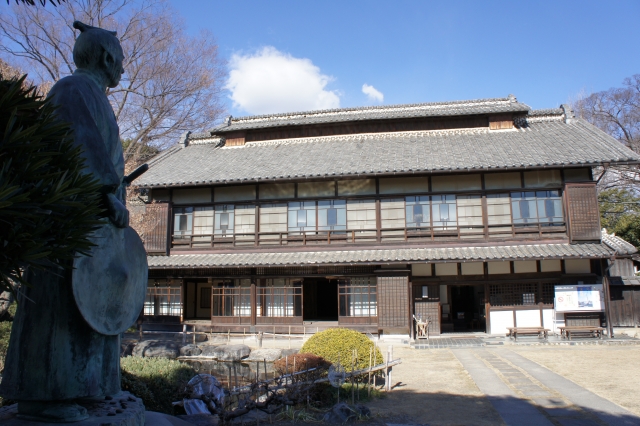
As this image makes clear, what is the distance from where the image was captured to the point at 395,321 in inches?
717

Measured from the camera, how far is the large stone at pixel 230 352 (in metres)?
15.8

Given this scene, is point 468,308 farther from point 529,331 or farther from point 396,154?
point 396,154

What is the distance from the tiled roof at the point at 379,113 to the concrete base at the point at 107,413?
66.2 ft

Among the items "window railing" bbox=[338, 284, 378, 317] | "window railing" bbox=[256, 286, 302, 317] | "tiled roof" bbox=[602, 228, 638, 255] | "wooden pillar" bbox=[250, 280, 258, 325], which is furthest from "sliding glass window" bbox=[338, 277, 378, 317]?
"tiled roof" bbox=[602, 228, 638, 255]

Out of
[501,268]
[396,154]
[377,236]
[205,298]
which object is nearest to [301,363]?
[377,236]

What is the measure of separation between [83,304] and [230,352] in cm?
1334

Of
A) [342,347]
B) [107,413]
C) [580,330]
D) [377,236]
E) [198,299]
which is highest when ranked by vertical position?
[377,236]

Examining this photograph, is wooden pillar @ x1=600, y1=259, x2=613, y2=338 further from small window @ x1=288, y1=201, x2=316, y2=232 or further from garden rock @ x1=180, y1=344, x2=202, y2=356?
garden rock @ x1=180, y1=344, x2=202, y2=356

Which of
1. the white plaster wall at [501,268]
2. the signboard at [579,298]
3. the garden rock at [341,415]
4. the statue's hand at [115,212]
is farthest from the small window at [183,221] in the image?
the statue's hand at [115,212]

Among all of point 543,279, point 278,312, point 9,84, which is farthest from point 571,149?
point 9,84

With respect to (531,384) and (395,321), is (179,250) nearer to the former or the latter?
(395,321)

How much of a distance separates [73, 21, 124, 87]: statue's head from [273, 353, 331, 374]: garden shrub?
7.58 meters

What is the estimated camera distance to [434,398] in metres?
9.45

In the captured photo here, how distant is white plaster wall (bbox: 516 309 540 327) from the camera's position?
59.7 feet
